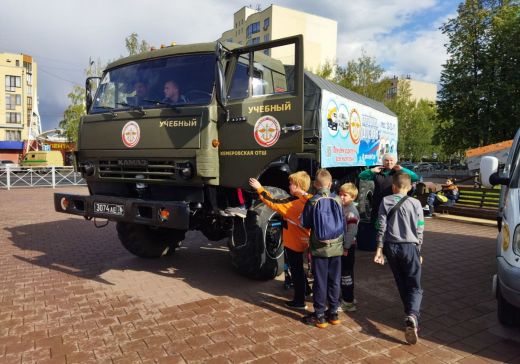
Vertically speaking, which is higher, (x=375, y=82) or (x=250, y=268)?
(x=375, y=82)

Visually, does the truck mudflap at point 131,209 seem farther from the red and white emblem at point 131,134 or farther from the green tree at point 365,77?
the green tree at point 365,77

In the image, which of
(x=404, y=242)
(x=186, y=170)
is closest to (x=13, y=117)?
(x=186, y=170)

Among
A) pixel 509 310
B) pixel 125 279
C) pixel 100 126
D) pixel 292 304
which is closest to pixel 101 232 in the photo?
pixel 125 279

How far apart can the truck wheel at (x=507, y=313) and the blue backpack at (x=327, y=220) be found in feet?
5.42

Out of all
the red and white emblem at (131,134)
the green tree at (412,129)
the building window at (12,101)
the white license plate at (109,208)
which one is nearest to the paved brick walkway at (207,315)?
the white license plate at (109,208)

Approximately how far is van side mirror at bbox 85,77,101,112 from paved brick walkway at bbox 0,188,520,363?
2.38 meters

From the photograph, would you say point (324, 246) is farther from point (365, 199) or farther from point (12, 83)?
point (12, 83)

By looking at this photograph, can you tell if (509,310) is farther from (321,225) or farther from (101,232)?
(101,232)

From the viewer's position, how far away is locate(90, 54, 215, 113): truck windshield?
179 inches

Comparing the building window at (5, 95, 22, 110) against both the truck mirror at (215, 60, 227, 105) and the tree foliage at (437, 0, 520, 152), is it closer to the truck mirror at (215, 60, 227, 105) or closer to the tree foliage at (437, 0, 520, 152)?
the tree foliage at (437, 0, 520, 152)

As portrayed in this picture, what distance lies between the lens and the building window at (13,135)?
Answer: 58.5m

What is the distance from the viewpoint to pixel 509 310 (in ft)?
12.4

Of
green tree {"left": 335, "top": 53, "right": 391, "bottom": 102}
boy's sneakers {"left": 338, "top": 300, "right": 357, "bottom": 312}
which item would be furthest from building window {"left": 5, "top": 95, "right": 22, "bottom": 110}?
boy's sneakers {"left": 338, "top": 300, "right": 357, "bottom": 312}

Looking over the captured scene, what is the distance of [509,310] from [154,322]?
136 inches
